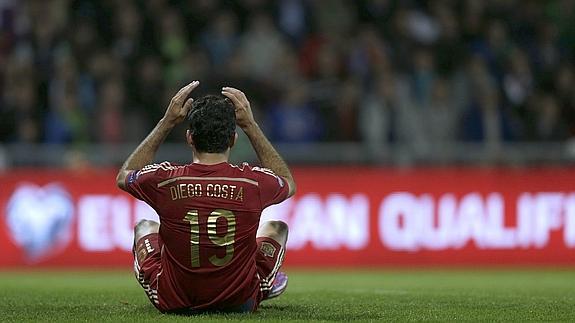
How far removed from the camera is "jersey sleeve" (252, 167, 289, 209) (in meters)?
8.02

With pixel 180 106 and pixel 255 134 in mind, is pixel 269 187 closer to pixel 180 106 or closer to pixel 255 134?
pixel 255 134

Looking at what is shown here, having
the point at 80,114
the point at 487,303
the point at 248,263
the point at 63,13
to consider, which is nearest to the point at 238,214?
the point at 248,263

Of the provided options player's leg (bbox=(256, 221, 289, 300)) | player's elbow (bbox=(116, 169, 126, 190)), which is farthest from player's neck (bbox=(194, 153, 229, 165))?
player's leg (bbox=(256, 221, 289, 300))

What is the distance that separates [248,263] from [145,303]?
137 cm

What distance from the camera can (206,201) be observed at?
7898mm

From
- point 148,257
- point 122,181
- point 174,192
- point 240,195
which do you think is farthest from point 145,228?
point 240,195

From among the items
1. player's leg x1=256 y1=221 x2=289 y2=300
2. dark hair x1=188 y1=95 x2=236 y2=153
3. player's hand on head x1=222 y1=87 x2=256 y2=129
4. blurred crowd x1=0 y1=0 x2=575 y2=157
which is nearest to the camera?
dark hair x1=188 y1=95 x2=236 y2=153

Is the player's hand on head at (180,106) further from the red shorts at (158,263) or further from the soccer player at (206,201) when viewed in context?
the red shorts at (158,263)

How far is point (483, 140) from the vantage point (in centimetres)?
1828

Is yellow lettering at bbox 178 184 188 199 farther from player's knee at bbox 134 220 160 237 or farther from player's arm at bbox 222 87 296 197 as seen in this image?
player's knee at bbox 134 220 160 237

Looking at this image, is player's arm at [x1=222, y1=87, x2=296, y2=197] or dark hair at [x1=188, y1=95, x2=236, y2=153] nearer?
dark hair at [x1=188, y1=95, x2=236, y2=153]

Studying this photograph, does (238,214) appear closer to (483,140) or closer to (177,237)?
(177,237)

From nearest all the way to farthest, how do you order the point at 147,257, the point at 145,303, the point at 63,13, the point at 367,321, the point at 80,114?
1. the point at 367,321
2. the point at 147,257
3. the point at 145,303
4. the point at 80,114
5. the point at 63,13

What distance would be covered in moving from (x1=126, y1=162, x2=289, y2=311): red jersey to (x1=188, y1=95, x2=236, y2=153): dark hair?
0.50ft
